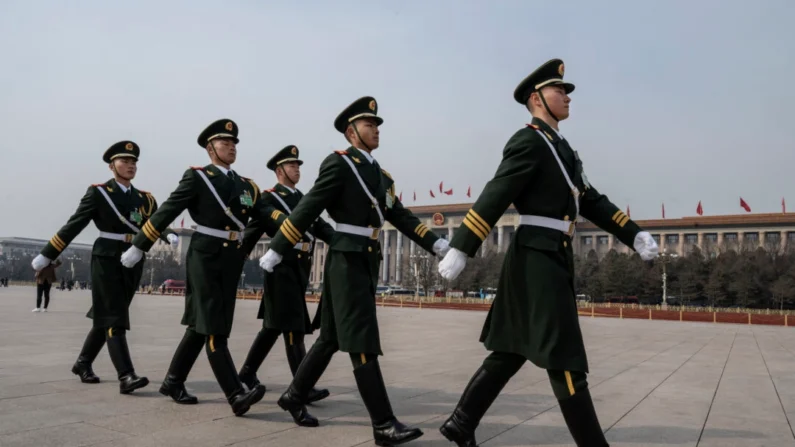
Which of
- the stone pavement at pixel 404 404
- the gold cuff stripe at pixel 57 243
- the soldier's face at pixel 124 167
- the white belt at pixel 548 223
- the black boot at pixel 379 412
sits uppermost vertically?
the soldier's face at pixel 124 167

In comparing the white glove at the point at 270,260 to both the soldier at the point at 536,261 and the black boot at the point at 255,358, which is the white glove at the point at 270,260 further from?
the soldier at the point at 536,261

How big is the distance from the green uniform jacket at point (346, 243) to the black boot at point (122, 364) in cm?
200

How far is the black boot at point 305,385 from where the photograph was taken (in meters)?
4.41

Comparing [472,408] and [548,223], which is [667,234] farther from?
[472,408]

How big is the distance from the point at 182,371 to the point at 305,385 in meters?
1.30

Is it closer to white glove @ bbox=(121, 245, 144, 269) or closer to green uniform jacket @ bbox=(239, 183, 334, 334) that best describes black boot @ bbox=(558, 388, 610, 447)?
green uniform jacket @ bbox=(239, 183, 334, 334)

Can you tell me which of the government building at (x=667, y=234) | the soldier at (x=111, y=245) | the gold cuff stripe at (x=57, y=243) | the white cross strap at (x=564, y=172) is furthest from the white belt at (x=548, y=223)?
the government building at (x=667, y=234)

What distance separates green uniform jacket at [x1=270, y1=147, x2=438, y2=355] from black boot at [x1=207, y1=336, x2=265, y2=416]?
70cm

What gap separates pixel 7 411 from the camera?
4.58 m

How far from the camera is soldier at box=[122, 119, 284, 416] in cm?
495

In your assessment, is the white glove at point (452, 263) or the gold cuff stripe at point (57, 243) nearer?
the white glove at point (452, 263)

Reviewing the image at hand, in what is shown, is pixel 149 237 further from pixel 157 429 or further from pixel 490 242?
pixel 490 242

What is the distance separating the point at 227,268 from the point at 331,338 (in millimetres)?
1265

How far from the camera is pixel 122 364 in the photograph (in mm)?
5562
